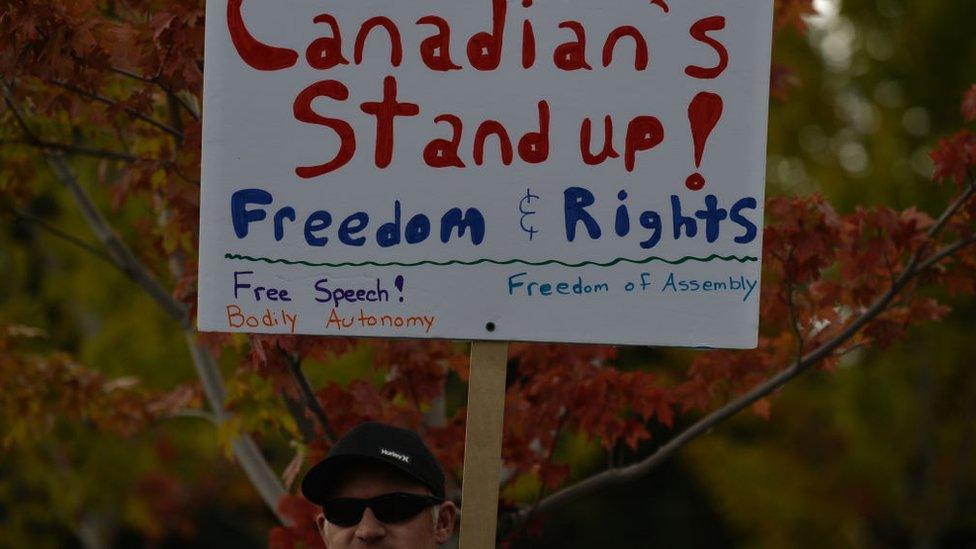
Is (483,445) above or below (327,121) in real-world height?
below

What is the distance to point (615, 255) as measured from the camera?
340 cm

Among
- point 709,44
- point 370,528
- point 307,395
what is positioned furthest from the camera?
point 307,395

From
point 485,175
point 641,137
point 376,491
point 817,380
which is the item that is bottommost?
point 817,380

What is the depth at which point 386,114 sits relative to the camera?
139 inches

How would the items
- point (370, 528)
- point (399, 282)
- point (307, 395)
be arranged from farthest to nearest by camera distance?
point (307, 395) → point (399, 282) → point (370, 528)

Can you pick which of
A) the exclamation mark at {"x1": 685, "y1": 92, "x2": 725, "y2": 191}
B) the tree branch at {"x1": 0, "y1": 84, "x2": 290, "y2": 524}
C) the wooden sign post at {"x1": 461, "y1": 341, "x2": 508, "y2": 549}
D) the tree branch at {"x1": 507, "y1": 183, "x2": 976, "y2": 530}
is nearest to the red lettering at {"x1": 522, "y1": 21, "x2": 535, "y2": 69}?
the exclamation mark at {"x1": 685, "y1": 92, "x2": 725, "y2": 191}

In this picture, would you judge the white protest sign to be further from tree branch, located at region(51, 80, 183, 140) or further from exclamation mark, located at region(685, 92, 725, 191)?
tree branch, located at region(51, 80, 183, 140)

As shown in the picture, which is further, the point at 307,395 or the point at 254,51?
the point at 307,395

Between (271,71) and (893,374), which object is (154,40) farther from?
(893,374)

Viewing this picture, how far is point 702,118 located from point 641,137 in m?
0.15

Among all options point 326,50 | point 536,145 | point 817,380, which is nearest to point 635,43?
point 536,145

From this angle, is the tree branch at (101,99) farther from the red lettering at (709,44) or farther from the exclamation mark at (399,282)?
the red lettering at (709,44)

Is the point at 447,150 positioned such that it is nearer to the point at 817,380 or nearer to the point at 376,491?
the point at 376,491

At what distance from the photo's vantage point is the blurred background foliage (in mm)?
11797
